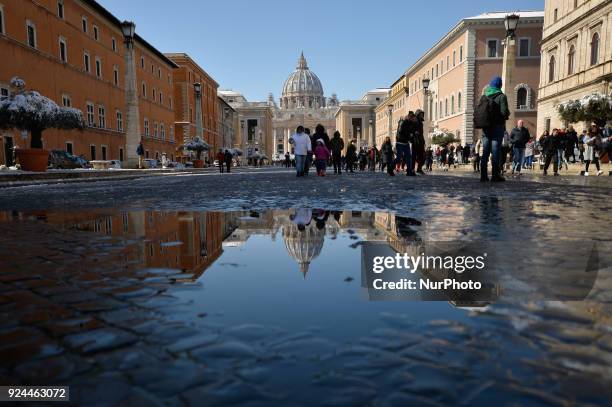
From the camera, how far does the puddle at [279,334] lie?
119 centimetres

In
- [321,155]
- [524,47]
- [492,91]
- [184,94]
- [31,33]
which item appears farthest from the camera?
[184,94]

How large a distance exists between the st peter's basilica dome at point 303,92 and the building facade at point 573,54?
5027 inches

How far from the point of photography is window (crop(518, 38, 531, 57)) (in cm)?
4262

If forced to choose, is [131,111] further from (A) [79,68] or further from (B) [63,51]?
(A) [79,68]

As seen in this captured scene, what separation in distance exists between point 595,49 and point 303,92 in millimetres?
139470

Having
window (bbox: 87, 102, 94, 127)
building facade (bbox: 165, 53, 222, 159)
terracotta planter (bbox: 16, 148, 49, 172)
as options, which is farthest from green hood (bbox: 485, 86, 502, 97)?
building facade (bbox: 165, 53, 222, 159)

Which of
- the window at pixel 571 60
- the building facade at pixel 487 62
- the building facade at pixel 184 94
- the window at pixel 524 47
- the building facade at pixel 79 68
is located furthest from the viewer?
the building facade at pixel 184 94

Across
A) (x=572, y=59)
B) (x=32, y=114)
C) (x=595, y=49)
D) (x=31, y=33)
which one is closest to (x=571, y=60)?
(x=572, y=59)

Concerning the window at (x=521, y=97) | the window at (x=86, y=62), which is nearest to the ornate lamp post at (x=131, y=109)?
the window at (x=86, y=62)

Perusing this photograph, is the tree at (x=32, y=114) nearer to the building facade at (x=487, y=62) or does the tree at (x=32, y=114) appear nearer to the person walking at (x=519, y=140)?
the person walking at (x=519, y=140)

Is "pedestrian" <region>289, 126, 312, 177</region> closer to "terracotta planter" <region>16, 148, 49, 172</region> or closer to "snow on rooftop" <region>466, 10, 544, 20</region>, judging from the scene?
"terracotta planter" <region>16, 148, 49, 172</region>

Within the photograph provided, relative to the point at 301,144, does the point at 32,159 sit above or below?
below

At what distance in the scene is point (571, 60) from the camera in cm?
3016

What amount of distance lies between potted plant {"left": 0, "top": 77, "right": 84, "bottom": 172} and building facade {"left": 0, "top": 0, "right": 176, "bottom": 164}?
7.01 m
